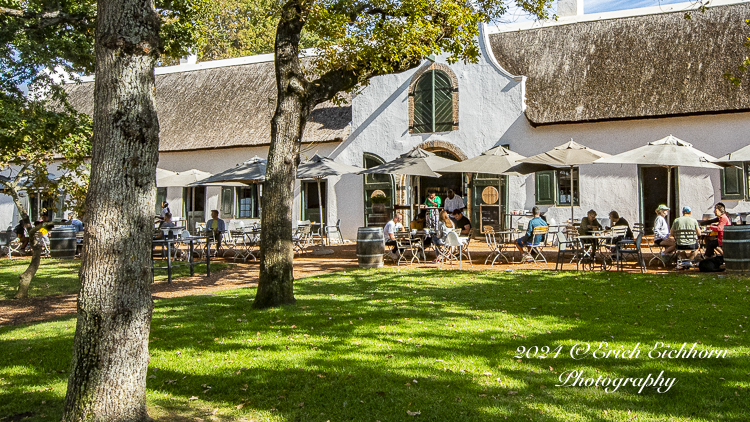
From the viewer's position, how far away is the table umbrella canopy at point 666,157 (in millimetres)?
11734

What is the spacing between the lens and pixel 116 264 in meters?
3.76

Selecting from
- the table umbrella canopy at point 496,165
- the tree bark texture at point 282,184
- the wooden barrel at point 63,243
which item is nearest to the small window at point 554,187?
the table umbrella canopy at point 496,165

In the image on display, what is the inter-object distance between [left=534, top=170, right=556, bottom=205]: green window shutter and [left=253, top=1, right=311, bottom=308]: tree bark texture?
1094 cm

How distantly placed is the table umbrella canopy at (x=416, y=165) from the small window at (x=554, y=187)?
3.70 metres

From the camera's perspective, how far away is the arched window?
18.7m

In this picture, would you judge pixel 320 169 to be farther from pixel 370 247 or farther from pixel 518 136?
pixel 518 136

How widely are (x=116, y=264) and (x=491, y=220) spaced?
50.1 ft

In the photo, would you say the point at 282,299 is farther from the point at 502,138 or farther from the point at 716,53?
the point at 716,53

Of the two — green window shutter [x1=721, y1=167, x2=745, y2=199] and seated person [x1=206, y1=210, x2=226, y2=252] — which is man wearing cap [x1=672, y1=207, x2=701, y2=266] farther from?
seated person [x1=206, y1=210, x2=226, y2=252]

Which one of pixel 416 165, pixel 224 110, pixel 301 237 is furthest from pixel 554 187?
pixel 224 110

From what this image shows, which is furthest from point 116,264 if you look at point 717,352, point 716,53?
point 716,53

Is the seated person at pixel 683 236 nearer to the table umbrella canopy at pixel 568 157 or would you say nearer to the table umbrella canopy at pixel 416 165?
the table umbrella canopy at pixel 568 157

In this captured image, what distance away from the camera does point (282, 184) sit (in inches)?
310

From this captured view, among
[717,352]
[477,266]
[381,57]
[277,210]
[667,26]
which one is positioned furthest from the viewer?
[667,26]
